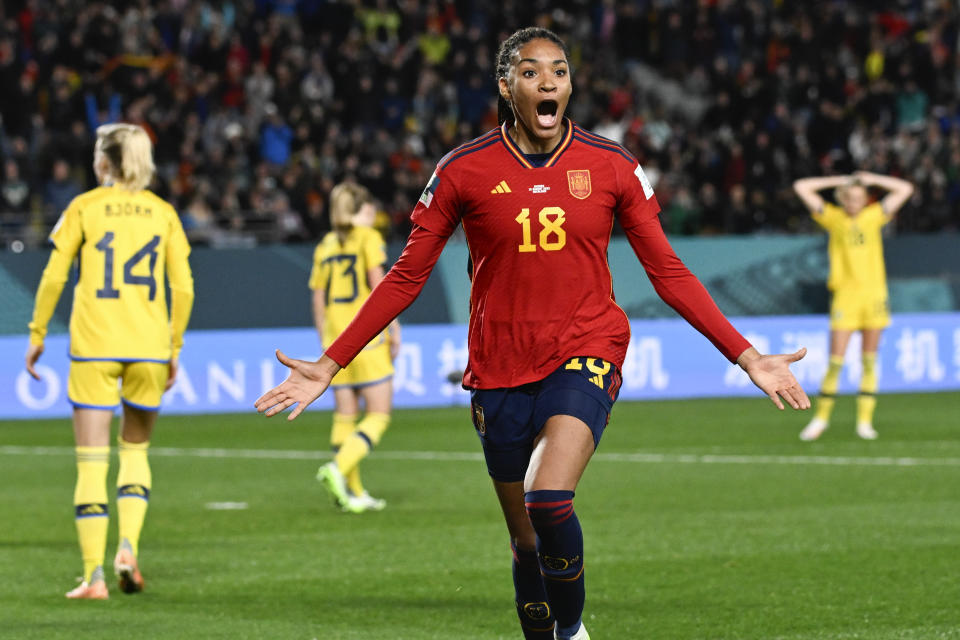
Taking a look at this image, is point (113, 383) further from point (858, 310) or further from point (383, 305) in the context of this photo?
point (858, 310)

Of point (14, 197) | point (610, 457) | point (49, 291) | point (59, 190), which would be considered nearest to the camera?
point (49, 291)

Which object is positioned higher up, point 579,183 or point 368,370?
point 579,183

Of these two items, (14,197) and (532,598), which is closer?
(532,598)

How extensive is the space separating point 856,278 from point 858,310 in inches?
12.4

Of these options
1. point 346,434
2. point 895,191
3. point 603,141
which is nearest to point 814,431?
point 895,191

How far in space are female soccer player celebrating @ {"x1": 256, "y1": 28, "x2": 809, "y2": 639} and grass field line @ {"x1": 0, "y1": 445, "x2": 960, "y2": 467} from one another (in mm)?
8034

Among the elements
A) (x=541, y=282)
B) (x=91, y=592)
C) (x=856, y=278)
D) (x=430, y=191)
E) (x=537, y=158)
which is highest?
(x=537, y=158)

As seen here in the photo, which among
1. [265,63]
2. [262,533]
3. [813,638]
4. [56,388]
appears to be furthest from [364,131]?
[813,638]

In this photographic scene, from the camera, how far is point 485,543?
904 centimetres

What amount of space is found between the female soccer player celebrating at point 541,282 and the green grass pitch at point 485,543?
5.05 feet

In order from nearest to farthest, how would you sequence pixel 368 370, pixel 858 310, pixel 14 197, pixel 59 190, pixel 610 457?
pixel 368 370 < pixel 610 457 < pixel 858 310 < pixel 14 197 < pixel 59 190

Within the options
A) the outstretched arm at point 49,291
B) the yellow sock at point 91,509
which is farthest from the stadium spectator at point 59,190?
the yellow sock at point 91,509

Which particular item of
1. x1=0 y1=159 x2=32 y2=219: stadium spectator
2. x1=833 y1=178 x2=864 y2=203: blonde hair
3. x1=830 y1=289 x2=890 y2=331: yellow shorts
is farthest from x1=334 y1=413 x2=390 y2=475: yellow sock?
x1=0 y1=159 x2=32 y2=219: stadium spectator

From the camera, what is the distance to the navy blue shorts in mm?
5145
